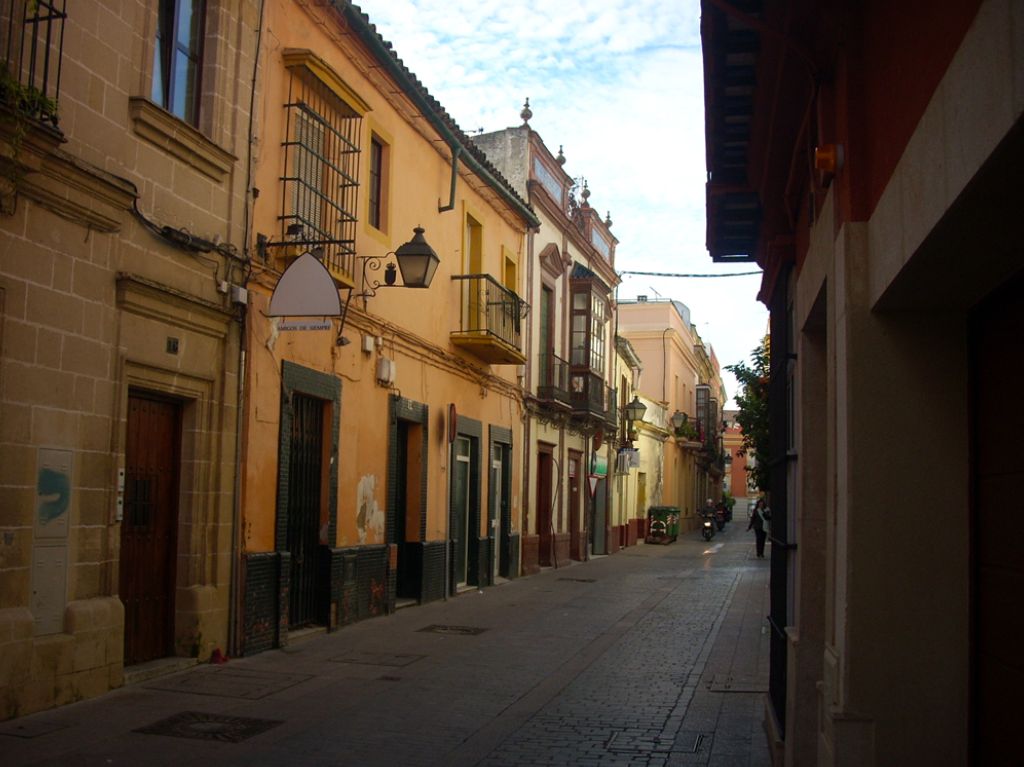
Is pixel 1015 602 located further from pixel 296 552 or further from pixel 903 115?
pixel 296 552

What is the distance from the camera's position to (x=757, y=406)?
20.3m

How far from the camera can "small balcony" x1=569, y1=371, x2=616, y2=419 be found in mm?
25984

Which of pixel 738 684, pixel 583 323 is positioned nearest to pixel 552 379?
pixel 583 323

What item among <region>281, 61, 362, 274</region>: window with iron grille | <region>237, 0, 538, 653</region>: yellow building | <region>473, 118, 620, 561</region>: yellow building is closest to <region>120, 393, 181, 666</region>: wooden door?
<region>237, 0, 538, 653</region>: yellow building

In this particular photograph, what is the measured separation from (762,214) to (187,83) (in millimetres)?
5452

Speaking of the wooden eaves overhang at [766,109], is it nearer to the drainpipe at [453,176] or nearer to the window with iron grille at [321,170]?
the window with iron grille at [321,170]

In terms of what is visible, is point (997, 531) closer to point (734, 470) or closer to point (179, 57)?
point (179, 57)

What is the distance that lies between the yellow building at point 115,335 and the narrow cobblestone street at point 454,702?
0.63 m

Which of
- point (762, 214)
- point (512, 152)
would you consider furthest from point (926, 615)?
point (512, 152)

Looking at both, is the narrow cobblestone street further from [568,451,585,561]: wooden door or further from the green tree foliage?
[568,451,585,561]: wooden door

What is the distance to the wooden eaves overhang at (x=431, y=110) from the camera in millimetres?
13102

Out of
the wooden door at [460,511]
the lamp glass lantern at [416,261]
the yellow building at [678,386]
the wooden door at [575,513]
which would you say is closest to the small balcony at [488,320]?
the wooden door at [460,511]

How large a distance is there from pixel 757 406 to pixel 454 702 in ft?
41.2

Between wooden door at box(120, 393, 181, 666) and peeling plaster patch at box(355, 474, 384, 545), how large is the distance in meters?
4.03
